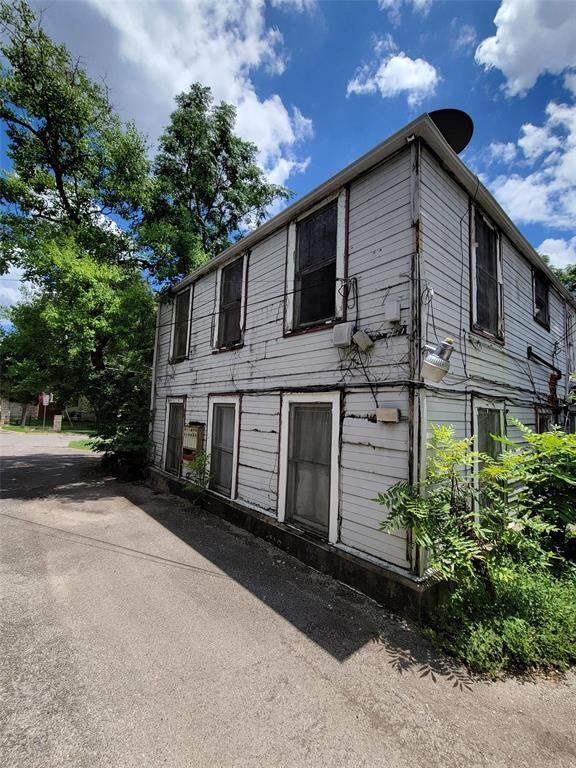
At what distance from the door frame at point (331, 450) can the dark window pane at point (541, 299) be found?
5.63 meters

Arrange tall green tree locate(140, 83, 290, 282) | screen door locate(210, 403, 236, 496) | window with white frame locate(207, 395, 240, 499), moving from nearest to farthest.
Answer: window with white frame locate(207, 395, 240, 499) → screen door locate(210, 403, 236, 496) → tall green tree locate(140, 83, 290, 282)

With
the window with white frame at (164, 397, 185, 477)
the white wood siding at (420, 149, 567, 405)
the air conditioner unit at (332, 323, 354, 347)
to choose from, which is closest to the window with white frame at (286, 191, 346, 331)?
the air conditioner unit at (332, 323, 354, 347)

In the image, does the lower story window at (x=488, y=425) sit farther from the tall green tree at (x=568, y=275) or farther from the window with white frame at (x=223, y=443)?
the tall green tree at (x=568, y=275)

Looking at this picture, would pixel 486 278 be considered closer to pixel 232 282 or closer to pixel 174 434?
pixel 232 282

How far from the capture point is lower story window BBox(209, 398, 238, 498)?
6656 mm

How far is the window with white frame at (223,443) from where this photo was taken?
652cm

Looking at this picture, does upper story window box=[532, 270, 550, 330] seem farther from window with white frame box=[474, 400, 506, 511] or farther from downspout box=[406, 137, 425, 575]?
downspout box=[406, 137, 425, 575]

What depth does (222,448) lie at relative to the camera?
7074 millimetres

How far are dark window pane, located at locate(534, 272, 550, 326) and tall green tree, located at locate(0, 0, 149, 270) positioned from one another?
12283 mm

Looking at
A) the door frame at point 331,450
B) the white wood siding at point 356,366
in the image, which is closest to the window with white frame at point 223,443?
the white wood siding at point 356,366

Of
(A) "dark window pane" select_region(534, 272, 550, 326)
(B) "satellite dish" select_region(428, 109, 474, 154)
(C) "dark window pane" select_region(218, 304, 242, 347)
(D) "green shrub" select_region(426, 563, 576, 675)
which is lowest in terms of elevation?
(D) "green shrub" select_region(426, 563, 576, 675)

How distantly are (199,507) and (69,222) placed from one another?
10.2 metres

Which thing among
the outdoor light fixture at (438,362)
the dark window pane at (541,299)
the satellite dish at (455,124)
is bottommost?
the outdoor light fixture at (438,362)

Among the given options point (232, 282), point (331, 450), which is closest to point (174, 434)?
point (232, 282)
